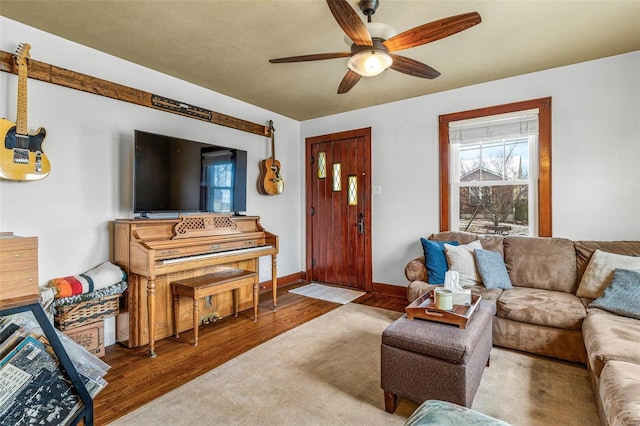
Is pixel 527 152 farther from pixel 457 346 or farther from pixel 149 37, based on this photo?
pixel 149 37

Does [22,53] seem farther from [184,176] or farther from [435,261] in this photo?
[435,261]

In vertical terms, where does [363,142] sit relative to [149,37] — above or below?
below

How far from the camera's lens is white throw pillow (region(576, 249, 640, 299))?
246 cm

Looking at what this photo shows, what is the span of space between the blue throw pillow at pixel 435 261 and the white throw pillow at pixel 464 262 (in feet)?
0.17

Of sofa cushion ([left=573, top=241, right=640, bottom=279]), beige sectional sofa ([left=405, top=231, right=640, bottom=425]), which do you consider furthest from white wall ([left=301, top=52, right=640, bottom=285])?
beige sectional sofa ([left=405, top=231, right=640, bottom=425])

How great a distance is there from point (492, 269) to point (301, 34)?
259 centimetres

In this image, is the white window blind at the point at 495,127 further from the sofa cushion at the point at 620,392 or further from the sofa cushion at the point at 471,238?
the sofa cushion at the point at 620,392

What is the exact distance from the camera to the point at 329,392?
6.57ft

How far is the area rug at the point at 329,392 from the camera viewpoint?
5.78 ft

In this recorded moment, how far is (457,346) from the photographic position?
1.65 meters

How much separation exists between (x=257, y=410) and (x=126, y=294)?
1.60 meters

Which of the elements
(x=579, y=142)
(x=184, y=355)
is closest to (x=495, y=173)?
(x=579, y=142)

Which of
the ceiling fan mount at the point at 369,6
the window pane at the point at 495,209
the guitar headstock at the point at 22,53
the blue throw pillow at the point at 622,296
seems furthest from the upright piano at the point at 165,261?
the blue throw pillow at the point at 622,296

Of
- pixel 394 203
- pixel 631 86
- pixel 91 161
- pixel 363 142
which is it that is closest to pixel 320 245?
pixel 394 203
